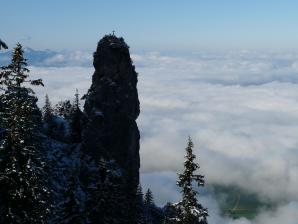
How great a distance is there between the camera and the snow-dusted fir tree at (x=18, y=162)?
22.6m

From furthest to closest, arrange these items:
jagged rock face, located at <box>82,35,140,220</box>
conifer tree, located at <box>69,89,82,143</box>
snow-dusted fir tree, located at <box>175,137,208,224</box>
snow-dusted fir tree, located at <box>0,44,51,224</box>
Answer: jagged rock face, located at <box>82,35,140,220</box> < conifer tree, located at <box>69,89,82,143</box> < snow-dusted fir tree, located at <box>175,137,208,224</box> < snow-dusted fir tree, located at <box>0,44,51,224</box>

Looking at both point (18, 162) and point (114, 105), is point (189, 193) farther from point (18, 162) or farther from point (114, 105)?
point (114, 105)

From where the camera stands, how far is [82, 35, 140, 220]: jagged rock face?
79375 mm

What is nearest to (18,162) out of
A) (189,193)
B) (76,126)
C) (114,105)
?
(189,193)

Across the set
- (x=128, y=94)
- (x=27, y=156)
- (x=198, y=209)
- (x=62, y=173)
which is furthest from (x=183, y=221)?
(x=128, y=94)

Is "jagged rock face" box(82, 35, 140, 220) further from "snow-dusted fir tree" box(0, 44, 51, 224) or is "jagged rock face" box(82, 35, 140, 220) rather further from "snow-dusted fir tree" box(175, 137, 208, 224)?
"snow-dusted fir tree" box(0, 44, 51, 224)

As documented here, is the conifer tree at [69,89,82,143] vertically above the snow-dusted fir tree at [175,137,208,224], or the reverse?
the conifer tree at [69,89,82,143]

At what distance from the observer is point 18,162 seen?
75.0ft

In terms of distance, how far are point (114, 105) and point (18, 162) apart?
5763 centimetres

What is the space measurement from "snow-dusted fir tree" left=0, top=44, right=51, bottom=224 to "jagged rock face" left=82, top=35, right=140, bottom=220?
5401 centimetres

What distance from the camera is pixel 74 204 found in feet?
116

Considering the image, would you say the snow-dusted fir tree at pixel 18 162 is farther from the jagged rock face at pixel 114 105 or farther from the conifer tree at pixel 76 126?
the jagged rock face at pixel 114 105

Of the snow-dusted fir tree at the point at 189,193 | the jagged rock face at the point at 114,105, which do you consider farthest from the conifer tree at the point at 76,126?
the snow-dusted fir tree at the point at 189,193

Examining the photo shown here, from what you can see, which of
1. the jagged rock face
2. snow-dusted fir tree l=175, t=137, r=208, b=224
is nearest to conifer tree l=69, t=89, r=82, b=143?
the jagged rock face
